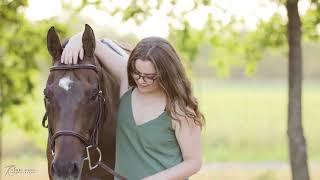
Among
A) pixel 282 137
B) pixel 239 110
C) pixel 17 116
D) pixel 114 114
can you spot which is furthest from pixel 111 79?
pixel 239 110

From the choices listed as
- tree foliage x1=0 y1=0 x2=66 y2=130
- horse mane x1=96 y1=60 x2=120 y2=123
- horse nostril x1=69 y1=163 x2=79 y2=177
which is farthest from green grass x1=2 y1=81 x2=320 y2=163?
horse nostril x1=69 y1=163 x2=79 y2=177

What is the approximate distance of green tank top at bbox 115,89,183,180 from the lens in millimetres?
3346

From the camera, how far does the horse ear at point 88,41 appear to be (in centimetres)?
362

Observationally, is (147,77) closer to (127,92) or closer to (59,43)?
(127,92)

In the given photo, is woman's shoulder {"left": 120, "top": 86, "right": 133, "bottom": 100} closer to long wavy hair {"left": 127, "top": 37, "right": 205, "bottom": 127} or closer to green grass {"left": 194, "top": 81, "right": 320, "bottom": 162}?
long wavy hair {"left": 127, "top": 37, "right": 205, "bottom": 127}

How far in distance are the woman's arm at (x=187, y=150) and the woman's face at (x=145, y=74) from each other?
8.7 inches

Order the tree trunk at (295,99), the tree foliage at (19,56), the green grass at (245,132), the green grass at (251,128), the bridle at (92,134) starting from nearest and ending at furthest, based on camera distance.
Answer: the bridle at (92,134) < the tree trunk at (295,99) < the tree foliage at (19,56) < the green grass at (245,132) < the green grass at (251,128)

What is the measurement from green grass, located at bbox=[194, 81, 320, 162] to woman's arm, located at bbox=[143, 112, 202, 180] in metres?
4.84

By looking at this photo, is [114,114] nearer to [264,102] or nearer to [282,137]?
[282,137]

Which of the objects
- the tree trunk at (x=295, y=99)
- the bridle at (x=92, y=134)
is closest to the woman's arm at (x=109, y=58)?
the bridle at (x=92, y=134)

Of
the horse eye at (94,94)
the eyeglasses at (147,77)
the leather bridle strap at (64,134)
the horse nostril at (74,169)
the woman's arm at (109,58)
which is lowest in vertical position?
the horse nostril at (74,169)

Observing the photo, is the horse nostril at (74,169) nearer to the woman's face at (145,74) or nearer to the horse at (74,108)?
the horse at (74,108)

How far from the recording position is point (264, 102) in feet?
98.3

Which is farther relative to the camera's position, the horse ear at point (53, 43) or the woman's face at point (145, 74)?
the horse ear at point (53, 43)
